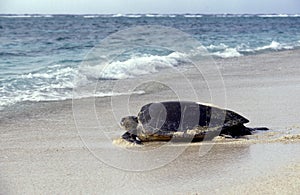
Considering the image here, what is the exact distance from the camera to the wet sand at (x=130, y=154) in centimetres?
421

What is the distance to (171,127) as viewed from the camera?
583 centimetres

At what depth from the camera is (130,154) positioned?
535 cm

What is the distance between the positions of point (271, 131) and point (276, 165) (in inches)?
59.8

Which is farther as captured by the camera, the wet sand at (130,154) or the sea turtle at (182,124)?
the sea turtle at (182,124)

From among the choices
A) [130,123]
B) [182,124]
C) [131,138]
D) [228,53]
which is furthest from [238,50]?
[131,138]

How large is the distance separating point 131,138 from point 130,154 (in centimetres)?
52

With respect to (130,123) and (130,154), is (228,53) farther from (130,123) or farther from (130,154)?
(130,154)

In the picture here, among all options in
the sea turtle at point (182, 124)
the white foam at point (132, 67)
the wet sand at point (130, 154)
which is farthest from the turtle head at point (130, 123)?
the white foam at point (132, 67)

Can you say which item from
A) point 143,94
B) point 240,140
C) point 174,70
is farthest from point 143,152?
point 174,70

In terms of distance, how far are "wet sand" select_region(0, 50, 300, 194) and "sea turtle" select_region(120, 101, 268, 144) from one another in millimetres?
143

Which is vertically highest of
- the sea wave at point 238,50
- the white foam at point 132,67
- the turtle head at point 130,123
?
the turtle head at point 130,123

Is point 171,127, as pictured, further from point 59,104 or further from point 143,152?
point 59,104

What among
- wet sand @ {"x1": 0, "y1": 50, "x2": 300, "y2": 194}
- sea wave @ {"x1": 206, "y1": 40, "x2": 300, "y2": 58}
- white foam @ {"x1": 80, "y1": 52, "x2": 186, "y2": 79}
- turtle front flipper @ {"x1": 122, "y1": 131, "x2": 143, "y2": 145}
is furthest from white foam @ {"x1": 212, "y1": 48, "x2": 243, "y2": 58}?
turtle front flipper @ {"x1": 122, "y1": 131, "x2": 143, "y2": 145}

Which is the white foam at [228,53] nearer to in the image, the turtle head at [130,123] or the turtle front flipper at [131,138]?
the turtle head at [130,123]
